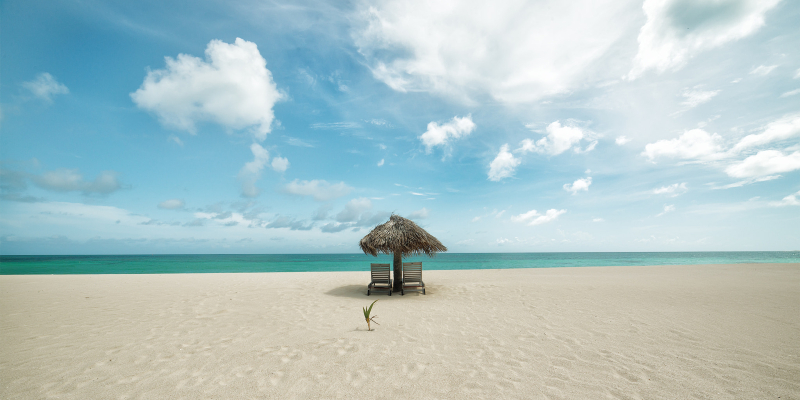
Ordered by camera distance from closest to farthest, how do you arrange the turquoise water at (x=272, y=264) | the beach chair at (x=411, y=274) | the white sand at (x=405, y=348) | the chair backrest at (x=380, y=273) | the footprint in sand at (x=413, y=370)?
the white sand at (x=405, y=348) < the footprint in sand at (x=413, y=370) < the beach chair at (x=411, y=274) < the chair backrest at (x=380, y=273) < the turquoise water at (x=272, y=264)

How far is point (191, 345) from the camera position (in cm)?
481

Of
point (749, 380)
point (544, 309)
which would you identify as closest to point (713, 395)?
point (749, 380)

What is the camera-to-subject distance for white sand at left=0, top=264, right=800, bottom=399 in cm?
344

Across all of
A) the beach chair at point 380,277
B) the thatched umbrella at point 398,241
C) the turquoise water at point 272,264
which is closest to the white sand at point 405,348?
the beach chair at point 380,277

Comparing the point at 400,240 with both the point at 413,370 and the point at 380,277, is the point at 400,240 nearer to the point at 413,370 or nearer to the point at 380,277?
the point at 380,277

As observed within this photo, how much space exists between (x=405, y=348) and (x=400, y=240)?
5.07 m

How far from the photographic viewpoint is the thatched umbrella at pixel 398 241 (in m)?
9.68

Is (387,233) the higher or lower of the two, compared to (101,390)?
higher

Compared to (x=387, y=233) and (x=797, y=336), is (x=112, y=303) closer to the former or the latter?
(x=387, y=233)

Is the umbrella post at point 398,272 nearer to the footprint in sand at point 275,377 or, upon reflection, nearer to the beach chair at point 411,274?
the beach chair at point 411,274

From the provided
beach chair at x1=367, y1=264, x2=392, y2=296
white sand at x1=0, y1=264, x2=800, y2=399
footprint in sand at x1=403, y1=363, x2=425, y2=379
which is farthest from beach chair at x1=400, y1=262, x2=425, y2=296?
footprint in sand at x1=403, y1=363, x2=425, y2=379

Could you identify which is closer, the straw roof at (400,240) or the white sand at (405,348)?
the white sand at (405,348)

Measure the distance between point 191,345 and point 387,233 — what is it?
5.90 m

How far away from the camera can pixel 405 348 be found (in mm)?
4664
